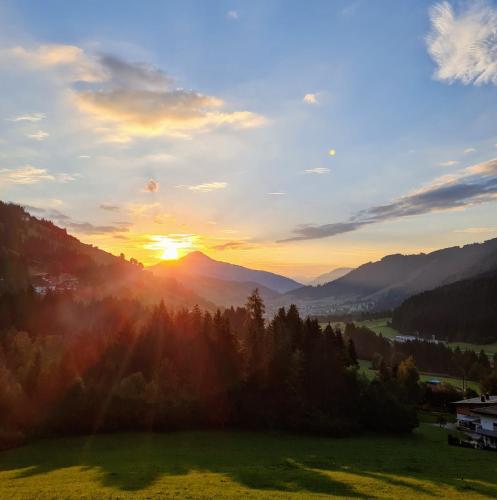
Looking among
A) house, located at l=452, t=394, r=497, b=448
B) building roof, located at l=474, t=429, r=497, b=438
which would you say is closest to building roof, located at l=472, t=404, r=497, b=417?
house, located at l=452, t=394, r=497, b=448

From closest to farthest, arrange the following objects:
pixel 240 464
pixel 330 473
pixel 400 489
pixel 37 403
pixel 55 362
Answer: pixel 400 489, pixel 330 473, pixel 240 464, pixel 37 403, pixel 55 362

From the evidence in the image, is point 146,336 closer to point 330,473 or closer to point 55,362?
point 55,362

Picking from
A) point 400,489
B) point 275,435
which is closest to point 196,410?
point 275,435

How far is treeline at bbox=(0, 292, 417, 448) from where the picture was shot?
63344mm

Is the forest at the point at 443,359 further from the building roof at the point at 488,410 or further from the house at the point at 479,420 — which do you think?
the building roof at the point at 488,410

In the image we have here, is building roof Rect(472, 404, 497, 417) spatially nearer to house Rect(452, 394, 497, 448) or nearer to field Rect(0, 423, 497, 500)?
house Rect(452, 394, 497, 448)

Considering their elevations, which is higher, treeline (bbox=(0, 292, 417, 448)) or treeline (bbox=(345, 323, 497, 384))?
treeline (bbox=(0, 292, 417, 448))

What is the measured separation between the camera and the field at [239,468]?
1206 inches

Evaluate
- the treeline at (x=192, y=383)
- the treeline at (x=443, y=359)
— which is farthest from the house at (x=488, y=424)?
the treeline at (x=443, y=359)

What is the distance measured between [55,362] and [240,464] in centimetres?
3848

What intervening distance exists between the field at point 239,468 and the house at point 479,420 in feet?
87.8

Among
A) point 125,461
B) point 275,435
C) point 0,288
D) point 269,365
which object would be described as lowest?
point 275,435

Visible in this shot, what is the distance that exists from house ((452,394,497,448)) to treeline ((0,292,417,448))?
18646 millimetres

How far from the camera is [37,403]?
6375cm
